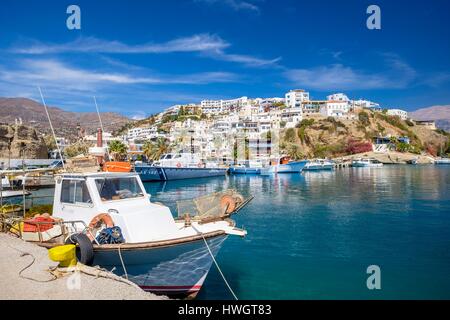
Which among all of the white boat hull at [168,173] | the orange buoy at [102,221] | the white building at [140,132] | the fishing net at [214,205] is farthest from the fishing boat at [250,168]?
the white building at [140,132]

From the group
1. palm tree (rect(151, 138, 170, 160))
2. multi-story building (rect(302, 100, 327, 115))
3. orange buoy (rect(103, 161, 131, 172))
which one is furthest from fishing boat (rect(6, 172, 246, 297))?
multi-story building (rect(302, 100, 327, 115))

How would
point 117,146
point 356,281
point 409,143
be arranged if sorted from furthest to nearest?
point 409,143 < point 117,146 < point 356,281

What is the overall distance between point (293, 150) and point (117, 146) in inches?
2475

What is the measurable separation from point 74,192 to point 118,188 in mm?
1358

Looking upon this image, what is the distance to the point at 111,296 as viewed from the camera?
7.21 meters

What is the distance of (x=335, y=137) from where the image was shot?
127m

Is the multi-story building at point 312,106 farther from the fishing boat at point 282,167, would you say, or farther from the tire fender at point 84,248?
the tire fender at point 84,248

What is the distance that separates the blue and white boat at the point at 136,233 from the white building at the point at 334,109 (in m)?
138

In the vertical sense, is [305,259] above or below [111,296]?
below

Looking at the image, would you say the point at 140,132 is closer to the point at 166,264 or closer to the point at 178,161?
the point at 178,161

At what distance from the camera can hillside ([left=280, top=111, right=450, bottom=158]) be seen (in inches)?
4801

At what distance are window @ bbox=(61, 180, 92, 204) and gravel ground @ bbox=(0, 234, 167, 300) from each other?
6.94 ft

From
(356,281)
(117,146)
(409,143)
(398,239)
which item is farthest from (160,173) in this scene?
(409,143)
